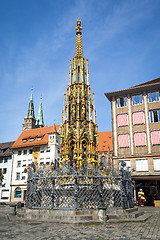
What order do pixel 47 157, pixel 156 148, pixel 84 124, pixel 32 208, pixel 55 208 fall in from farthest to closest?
pixel 47 157 < pixel 156 148 < pixel 84 124 < pixel 32 208 < pixel 55 208

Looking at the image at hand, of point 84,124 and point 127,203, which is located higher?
point 84,124

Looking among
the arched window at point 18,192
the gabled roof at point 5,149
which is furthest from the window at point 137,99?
the gabled roof at point 5,149

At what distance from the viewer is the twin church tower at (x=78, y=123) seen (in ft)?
62.6

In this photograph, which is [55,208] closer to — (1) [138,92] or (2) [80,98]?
(2) [80,98]

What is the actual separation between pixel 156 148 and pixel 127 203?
636 inches

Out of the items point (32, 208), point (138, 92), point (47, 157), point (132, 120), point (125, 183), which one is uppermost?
point (138, 92)

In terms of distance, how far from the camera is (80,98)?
68.9 feet

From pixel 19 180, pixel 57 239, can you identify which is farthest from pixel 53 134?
pixel 57 239

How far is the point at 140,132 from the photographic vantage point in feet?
94.9

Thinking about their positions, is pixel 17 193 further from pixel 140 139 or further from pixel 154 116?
pixel 154 116

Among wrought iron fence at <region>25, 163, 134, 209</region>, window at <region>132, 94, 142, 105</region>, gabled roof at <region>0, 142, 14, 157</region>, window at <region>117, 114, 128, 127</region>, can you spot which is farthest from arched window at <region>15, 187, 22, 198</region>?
wrought iron fence at <region>25, 163, 134, 209</region>

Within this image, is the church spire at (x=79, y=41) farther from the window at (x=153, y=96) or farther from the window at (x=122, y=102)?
the window at (x=153, y=96)

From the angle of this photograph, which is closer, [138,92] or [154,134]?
[154,134]

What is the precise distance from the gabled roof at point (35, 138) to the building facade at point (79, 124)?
22850 millimetres
